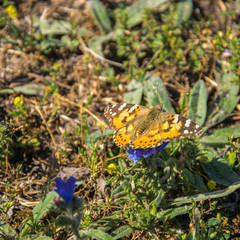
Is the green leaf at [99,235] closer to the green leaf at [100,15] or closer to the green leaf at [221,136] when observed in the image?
the green leaf at [221,136]

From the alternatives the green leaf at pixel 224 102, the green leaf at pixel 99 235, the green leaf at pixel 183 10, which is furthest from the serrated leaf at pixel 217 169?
the green leaf at pixel 183 10

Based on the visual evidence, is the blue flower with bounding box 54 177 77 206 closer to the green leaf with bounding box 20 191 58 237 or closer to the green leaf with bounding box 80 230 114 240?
the green leaf with bounding box 80 230 114 240

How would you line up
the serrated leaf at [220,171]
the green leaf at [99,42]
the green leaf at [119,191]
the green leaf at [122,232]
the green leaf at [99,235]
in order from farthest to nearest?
the green leaf at [99,42], the serrated leaf at [220,171], the green leaf at [119,191], the green leaf at [122,232], the green leaf at [99,235]

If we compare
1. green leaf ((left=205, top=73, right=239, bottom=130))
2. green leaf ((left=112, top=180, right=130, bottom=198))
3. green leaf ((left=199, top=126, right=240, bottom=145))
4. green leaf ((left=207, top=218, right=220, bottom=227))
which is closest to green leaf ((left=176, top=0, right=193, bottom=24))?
green leaf ((left=205, top=73, right=239, bottom=130))

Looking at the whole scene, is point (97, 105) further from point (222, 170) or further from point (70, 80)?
point (222, 170)

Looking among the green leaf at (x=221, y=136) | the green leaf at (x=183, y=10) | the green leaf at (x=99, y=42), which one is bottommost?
the green leaf at (x=221, y=136)

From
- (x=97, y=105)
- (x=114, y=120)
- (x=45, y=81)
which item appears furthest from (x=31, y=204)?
(x=45, y=81)

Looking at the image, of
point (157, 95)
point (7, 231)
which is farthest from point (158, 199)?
point (157, 95)

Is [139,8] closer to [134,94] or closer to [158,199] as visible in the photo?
[134,94]
